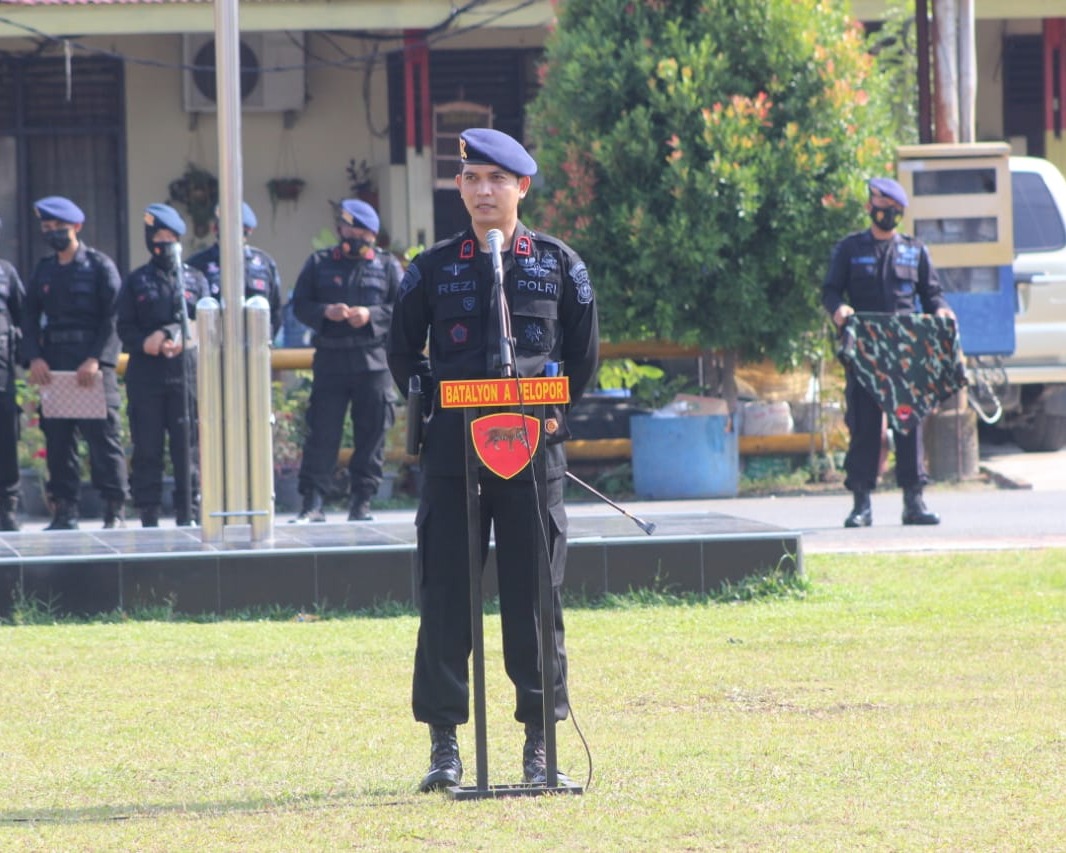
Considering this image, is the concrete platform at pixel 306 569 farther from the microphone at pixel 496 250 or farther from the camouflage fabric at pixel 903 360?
the microphone at pixel 496 250

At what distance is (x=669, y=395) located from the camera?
48.3 feet

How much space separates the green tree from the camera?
1348 cm

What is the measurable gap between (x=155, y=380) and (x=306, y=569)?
336cm

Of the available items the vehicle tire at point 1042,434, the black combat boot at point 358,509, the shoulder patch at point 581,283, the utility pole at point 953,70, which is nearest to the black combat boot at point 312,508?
the black combat boot at point 358,509

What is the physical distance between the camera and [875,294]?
11531 millimetres

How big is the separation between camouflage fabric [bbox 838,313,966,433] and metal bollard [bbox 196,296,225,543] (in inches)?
153

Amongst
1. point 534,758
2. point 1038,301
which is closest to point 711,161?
point 1038,301

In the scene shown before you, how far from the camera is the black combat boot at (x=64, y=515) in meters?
12.0

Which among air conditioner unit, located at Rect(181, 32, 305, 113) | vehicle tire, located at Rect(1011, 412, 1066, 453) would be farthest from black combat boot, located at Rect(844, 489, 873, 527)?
air conditioner unit, located at Rect(181, 32, 305, 113)

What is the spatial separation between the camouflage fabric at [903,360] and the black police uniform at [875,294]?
0.11 metres

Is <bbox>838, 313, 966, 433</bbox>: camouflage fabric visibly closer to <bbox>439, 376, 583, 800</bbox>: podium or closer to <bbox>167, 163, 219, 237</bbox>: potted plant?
<bbox>439, 376, 583, 800</bbox>: podium

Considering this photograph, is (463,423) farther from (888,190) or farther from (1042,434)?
(1042,434)

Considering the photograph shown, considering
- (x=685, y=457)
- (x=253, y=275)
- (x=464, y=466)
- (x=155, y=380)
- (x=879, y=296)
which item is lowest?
(x=685, y=457)

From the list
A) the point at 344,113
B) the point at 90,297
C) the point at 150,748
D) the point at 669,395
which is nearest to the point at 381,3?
the point at 344,113
